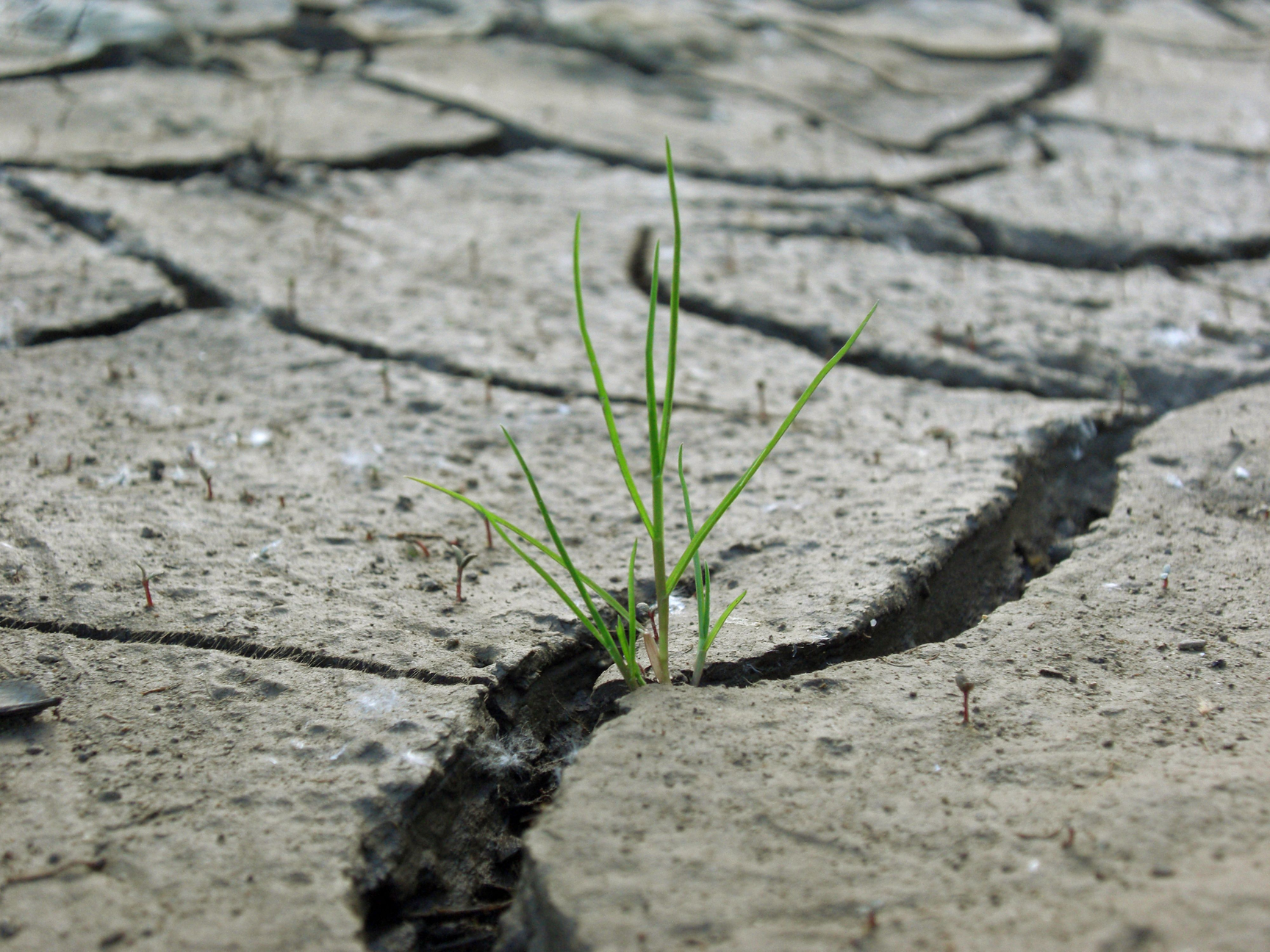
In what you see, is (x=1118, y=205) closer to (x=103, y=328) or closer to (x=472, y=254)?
(x=472, y=254)

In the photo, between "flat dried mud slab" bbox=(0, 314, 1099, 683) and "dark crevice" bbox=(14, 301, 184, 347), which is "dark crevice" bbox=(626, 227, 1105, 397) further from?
"dark crevice" bbox=(14, 301, 184, 347)

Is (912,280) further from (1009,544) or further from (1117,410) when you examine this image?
(1009,544)

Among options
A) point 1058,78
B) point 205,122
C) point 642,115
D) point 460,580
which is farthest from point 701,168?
point 460,580

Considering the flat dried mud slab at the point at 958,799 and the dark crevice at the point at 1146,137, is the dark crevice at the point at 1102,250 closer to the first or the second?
the dark crevice at the point at 1146,137

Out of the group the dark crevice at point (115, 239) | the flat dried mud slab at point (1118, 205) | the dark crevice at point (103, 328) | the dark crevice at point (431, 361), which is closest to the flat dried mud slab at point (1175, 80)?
the flat dried mud slab at point (1118, 205)

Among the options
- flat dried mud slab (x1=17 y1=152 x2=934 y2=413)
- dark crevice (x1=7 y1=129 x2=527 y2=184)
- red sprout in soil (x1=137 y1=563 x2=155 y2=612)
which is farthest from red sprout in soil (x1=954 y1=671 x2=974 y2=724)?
dark crevice (x1=7 y1=129 x2=527 y2=184)

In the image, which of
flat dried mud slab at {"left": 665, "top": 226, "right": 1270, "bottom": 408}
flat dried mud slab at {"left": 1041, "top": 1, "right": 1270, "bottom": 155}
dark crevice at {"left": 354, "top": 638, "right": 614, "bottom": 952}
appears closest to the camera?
dark crevice at {"left": 354, "top": 638, "right": 614, "bottom": 952}
